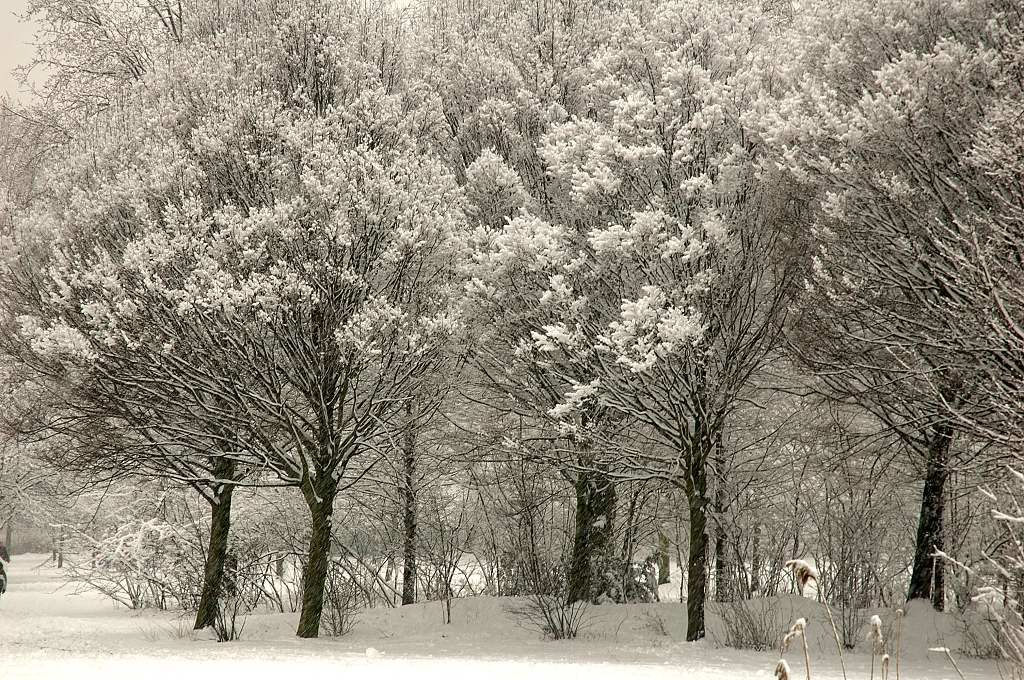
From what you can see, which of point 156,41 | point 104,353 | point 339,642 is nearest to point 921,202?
point 339,642

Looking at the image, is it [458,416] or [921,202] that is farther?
[458,416]

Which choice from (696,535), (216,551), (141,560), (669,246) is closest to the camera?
(669,246)

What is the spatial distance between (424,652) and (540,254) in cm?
592

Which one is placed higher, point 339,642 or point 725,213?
point 725,213

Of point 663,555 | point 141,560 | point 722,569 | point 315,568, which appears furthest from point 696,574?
point 663,555

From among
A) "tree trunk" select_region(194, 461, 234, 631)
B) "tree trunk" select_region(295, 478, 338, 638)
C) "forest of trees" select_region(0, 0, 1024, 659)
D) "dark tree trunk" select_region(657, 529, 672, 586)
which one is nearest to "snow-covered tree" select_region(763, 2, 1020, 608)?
"forest of trees" select_region(0, 0, 1024, 659)

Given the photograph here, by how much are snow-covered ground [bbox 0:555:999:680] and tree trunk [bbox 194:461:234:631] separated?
643 mm

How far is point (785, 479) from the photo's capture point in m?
A: 19.6

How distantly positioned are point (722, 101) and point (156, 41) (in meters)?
10.8

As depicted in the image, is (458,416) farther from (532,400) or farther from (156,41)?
(156,41)

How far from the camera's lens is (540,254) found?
45.1ft

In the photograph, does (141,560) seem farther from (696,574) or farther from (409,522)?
(696,574)

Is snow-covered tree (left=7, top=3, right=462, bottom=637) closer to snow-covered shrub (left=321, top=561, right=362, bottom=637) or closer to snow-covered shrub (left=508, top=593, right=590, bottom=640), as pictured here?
snow-covered shrub (left=321, top=561, right=362, bottom=637)

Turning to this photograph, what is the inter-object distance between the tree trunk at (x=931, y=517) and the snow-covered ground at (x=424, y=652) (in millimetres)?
1411
